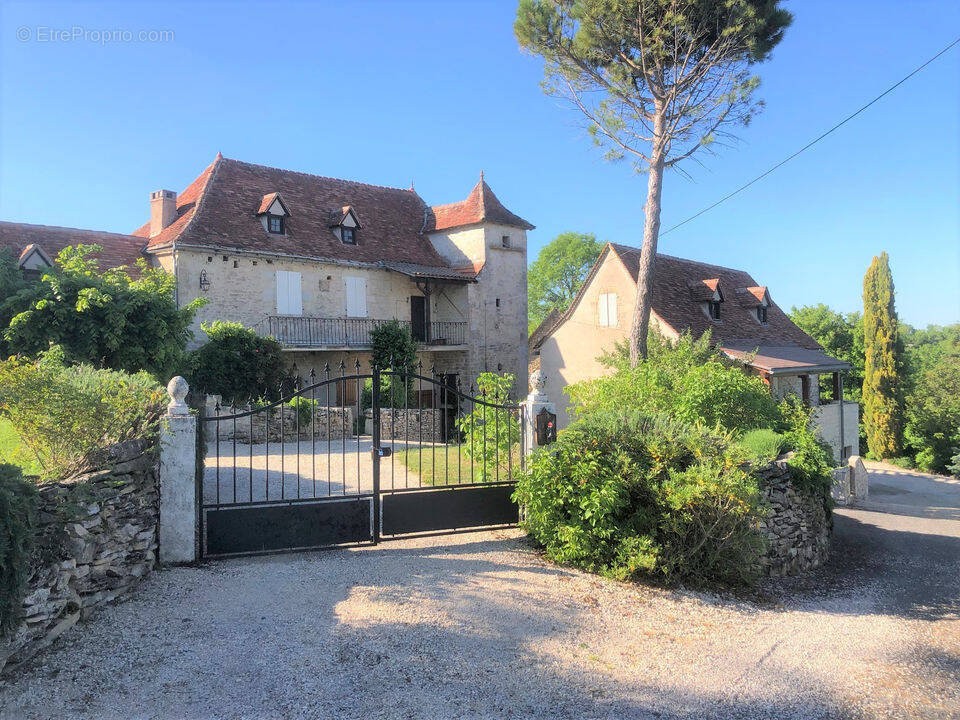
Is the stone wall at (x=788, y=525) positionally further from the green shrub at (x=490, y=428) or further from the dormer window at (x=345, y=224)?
the dormer window at (x=345, y=224)

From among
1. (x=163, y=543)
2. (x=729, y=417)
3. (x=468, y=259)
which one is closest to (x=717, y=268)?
(x=468, y=259)

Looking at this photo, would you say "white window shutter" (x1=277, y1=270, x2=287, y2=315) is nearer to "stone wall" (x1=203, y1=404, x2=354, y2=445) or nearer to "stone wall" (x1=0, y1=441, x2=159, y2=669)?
"stone wall" (x1=203, y1=404, x2=354, y2=445)

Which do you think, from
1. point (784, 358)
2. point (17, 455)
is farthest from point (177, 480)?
point (784, 358)

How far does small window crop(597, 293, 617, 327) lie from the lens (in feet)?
72.5

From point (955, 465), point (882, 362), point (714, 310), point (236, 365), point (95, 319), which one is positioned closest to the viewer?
point (95, 319)

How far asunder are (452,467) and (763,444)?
580cm

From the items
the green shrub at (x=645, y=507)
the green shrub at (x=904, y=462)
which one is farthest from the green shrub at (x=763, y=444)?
the green shrub at (x=904, y=462)

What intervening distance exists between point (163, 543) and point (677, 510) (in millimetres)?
5794

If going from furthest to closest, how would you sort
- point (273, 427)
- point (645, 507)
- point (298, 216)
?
point (298, 216), point (273, 427), point (645, 507)

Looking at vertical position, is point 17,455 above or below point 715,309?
below

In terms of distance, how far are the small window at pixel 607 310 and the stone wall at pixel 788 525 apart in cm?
1231

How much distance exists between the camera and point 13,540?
435 centimetres

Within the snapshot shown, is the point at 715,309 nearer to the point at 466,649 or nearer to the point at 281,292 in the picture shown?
the point at 281,292

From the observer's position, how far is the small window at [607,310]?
72.5 ft
